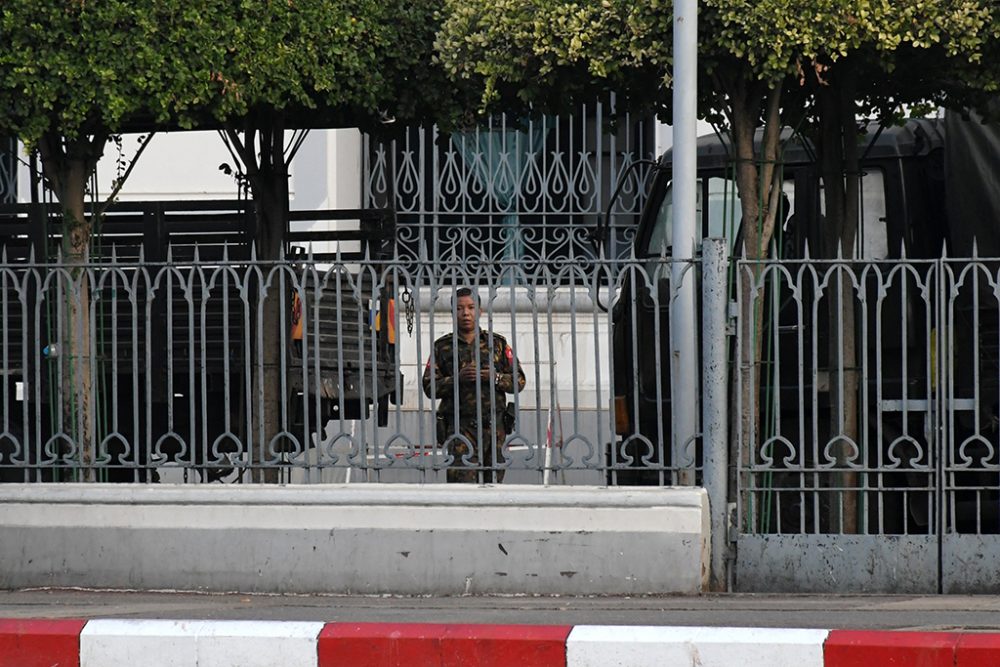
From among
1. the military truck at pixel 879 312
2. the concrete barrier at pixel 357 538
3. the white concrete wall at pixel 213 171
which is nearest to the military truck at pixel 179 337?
the concrete barrier at pixel 357 538

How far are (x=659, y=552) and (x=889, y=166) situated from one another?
3367 millimetres

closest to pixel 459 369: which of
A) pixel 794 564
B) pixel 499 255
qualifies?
pixel 794 564

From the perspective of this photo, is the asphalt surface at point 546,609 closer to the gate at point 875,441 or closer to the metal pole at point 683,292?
the gate at point 875,441

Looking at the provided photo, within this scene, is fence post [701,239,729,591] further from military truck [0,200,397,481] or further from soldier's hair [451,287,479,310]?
military truck [0,200,397,481]

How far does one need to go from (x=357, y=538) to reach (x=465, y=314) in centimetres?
148

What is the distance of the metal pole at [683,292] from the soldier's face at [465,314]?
3.47 feet

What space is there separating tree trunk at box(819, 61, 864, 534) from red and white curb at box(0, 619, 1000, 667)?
6.21ft

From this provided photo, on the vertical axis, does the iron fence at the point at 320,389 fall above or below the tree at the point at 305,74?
below

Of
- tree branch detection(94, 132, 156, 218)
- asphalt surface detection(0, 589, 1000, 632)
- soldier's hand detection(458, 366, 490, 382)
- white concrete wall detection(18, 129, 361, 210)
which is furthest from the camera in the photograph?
white concrete wall detection(18, 129, 361, 210)

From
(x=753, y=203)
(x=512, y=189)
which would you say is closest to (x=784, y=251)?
(x=753, y=203)

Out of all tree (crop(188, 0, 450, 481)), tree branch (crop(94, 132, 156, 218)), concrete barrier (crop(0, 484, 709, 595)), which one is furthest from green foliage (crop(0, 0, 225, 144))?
concrete barrier (crop(0, 484, 709, 595))

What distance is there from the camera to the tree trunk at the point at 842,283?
854 cm

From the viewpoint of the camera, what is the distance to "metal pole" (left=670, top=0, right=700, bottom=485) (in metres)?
8.45

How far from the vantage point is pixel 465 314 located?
30.7 feet
